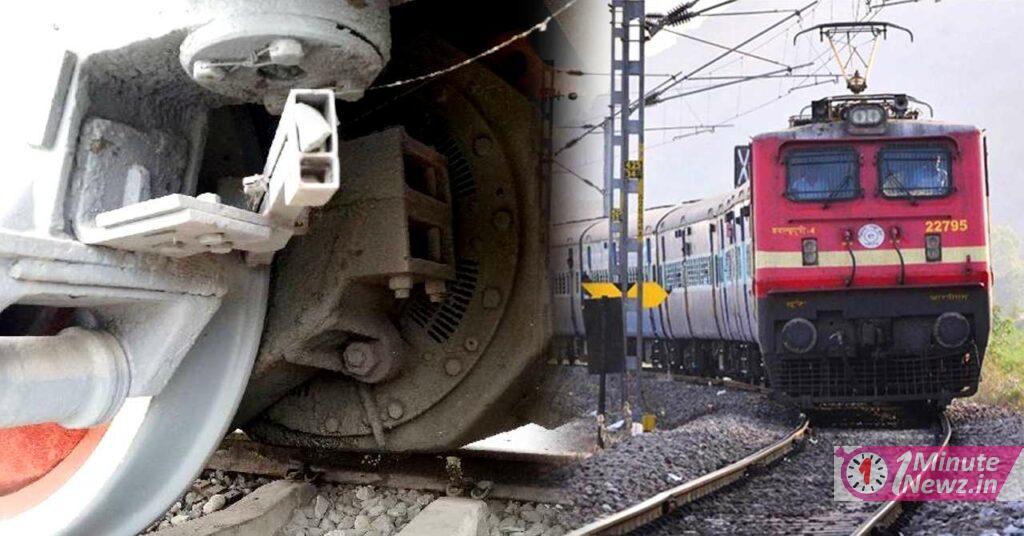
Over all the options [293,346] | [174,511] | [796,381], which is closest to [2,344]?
[293,346]

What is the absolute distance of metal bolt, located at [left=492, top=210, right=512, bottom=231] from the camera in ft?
7.34

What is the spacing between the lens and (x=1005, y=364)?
263cm

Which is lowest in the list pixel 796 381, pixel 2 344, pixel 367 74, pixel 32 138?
pixel 796 381

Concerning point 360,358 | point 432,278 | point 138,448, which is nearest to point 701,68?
point 432,278

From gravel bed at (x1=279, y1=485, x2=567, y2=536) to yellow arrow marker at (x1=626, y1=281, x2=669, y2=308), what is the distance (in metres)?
0.61

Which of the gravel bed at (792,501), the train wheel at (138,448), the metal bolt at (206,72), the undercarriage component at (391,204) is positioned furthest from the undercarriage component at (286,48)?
the gravel bed at (792,501)

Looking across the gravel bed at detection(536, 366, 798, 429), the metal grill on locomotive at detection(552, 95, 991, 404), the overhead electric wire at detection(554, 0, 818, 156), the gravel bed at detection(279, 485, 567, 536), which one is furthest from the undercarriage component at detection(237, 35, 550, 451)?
the metal grill on locomotive at detection(552, 95, 991, 404)

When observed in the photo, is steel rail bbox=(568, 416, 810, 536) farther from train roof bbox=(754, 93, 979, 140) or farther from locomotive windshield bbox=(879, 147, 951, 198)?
train roof bbox=(754, 93, 979, 140)

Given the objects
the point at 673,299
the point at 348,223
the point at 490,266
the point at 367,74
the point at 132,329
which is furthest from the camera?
the point at 673,299

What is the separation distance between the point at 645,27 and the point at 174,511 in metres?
2.01

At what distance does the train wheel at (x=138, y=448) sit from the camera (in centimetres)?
196

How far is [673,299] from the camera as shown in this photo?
2.85m

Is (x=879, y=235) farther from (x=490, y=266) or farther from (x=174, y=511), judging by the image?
(x=174, y=511)

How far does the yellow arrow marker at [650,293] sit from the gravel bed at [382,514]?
24.1 inches
